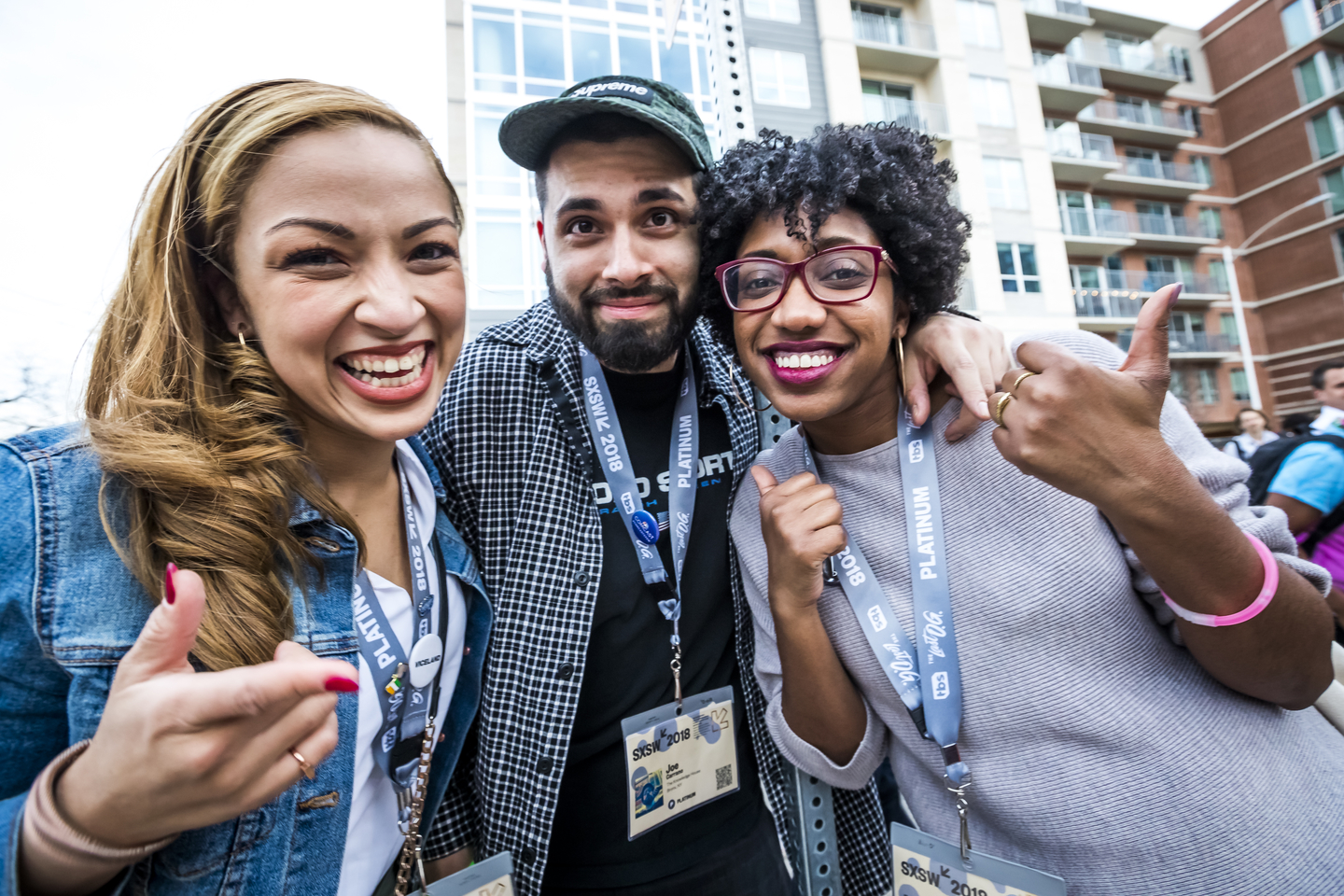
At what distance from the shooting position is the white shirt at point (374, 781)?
140 cm

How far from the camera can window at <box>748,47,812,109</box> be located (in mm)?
15172

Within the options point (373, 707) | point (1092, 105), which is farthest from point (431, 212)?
point (1092, 105)

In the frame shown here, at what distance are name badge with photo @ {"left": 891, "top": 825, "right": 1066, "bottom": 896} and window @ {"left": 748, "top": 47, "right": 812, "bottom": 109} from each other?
16.5m

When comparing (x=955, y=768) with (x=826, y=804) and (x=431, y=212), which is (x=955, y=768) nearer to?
(x=826, y=804)

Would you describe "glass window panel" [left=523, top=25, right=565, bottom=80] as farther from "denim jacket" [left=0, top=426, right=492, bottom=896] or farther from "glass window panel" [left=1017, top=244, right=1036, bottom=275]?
"glass window panel" [left=1017, top=244, right=1036, bottom=275]

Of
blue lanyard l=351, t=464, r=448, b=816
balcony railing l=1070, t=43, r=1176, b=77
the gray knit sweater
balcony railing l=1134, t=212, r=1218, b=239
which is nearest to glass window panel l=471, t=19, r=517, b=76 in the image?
blue lanyard l=351, t=464, r=448, b=816

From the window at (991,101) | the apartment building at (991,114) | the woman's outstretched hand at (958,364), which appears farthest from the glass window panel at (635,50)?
the window at (991,101)

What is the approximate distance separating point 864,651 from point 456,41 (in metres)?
13.7

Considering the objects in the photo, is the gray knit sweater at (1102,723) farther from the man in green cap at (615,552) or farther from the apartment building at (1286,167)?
the apartment building at (1286,167)

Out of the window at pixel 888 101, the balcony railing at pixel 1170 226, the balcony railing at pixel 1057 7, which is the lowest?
the balcony railing at pixel 1170 226

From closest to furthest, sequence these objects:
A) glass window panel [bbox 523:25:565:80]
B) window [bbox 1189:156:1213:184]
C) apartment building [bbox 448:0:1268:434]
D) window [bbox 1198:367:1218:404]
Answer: apartment building [bbox 448:0:1268:434] < glass window panel [bbox 523:25:565:80] < window [bbox 1198:367:1218:404] < window [bbox 1189:156:1213:184]

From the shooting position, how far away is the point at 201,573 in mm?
1130

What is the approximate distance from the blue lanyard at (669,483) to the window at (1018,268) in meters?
18.5

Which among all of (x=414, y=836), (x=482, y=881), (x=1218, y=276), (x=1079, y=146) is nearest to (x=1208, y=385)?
(x=1218, y=276)
